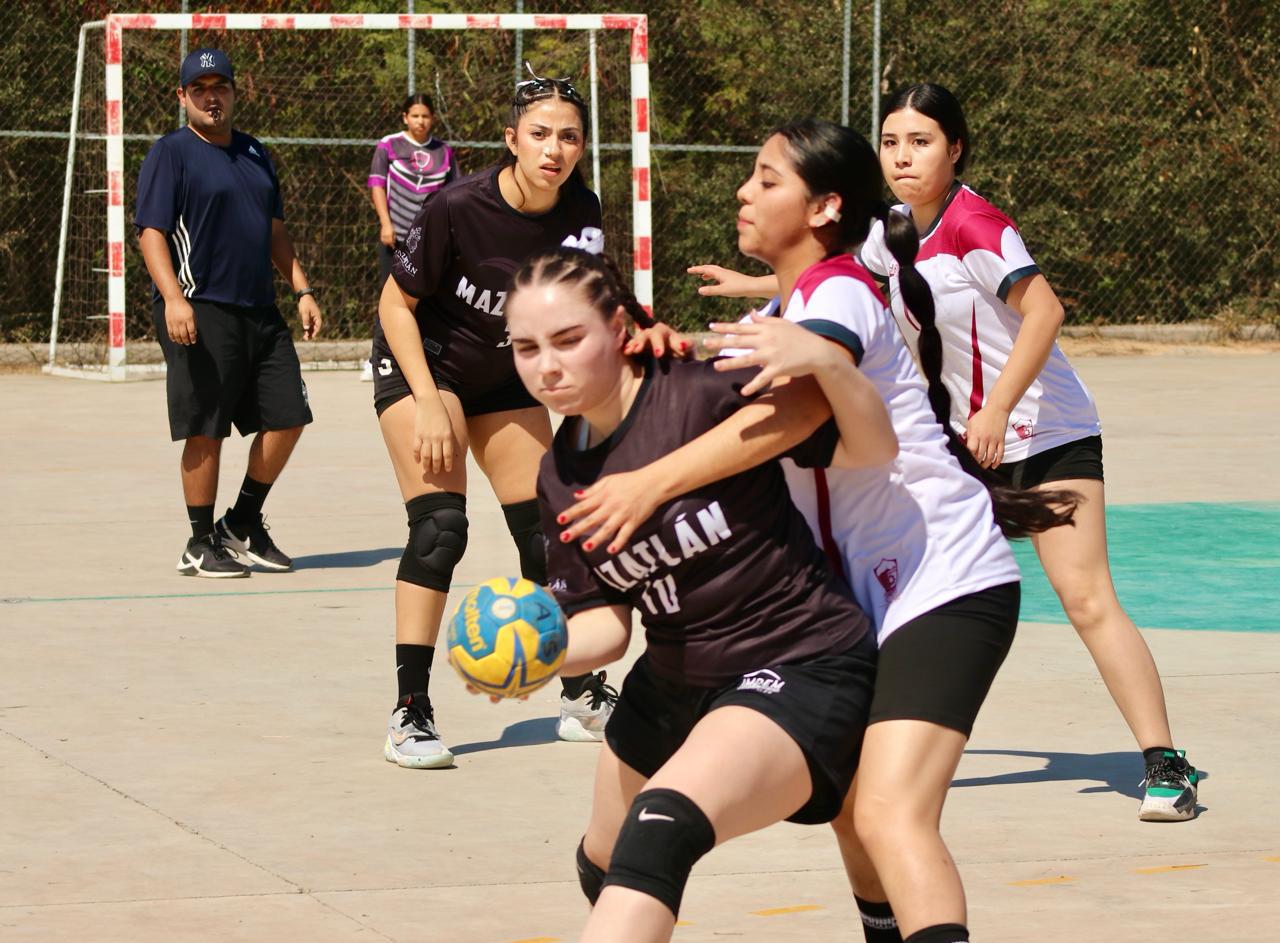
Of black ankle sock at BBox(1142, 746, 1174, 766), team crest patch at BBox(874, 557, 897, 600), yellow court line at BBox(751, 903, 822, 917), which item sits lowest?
yellow court line at BBox(751, 903, 822, 917)

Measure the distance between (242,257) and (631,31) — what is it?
11.2 metres

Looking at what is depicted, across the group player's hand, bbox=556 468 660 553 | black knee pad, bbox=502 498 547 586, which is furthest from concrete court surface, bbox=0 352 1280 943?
player's hand, bbox=556 468 660 553

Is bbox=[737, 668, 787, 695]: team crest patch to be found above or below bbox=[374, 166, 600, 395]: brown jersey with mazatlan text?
below

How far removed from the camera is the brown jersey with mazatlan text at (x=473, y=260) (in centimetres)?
629

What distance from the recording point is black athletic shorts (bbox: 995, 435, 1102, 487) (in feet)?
19.1

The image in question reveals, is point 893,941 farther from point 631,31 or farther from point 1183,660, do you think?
point 631,31

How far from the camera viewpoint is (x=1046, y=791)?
228 inches

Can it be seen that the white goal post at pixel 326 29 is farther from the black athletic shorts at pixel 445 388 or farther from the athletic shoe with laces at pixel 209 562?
the black athletic shorts at pixel 445 388

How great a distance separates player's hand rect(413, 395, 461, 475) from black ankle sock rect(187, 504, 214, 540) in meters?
3.56

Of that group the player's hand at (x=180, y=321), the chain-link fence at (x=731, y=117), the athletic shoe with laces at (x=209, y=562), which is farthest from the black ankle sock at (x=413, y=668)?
the chain-link fence at (x=731, y=117)

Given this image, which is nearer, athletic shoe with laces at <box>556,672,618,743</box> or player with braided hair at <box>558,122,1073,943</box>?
player with braided hair at <box>558,122,1073,943</box>

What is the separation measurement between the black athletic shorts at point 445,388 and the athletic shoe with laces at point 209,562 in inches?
110

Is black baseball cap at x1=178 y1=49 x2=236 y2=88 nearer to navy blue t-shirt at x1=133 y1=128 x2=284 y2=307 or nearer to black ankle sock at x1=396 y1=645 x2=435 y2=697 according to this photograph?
navy blue t-shirt at x1=133 y1=128 x2=284 y2=307

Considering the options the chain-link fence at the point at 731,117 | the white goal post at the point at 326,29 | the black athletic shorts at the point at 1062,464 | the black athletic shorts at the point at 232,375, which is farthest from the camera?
the chain-link fence at the point at 731,117
